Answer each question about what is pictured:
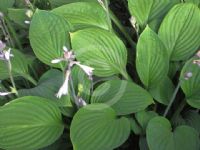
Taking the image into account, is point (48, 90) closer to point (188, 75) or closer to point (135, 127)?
point (135, 127)

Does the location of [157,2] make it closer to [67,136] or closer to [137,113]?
[137,113]

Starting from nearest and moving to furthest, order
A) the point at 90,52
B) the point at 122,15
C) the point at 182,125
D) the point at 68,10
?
1. the point at 182,125
2. the point at 90,52
3. the point at 68,10
4. the point at 122,15

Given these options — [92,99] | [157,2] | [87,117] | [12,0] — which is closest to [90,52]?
[92,99]

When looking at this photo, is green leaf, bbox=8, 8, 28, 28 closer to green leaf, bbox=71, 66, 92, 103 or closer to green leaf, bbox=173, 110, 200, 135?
green leaf, bbox=71, 66, 92, 103

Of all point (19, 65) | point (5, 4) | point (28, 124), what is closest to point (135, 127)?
point (28, 124)

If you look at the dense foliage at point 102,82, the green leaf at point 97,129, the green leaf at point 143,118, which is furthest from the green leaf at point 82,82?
the green leaf at point 143,118

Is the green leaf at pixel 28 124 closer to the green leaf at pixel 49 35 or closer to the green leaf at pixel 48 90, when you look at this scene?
the green leaf at pixel 48 90
